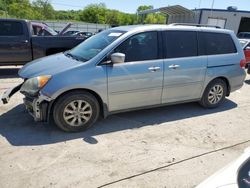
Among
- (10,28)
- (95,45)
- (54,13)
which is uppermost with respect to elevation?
(95,45)

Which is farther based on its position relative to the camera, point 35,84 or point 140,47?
point 140,47

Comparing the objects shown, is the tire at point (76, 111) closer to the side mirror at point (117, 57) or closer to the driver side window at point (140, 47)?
the side mirror at point (117, 57)

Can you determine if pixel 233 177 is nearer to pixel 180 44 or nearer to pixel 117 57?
pixel 117 57

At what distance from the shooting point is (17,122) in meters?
4.56

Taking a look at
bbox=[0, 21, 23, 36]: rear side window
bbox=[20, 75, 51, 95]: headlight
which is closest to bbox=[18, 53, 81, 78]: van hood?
bbox=[20, 75, 51, 95]: headlight

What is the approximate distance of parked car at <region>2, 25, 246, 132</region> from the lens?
4047 mm

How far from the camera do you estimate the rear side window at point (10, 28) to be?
804cm

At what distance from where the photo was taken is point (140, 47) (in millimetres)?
4566

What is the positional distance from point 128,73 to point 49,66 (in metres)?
1.34

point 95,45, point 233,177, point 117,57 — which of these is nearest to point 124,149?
point 117,57

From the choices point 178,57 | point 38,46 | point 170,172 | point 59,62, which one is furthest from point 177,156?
point 38,46

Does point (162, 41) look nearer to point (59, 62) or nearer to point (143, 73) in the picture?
point (143, 73)

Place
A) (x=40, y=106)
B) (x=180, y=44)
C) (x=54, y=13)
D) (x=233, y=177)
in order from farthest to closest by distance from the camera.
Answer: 1. (x=54, y=13)
2. (x=180, y=44)
3. (x=40, y=106)
4. (x=233, y=177)

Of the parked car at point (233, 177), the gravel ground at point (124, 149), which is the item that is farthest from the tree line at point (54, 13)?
the parked car at point (233, 177)
